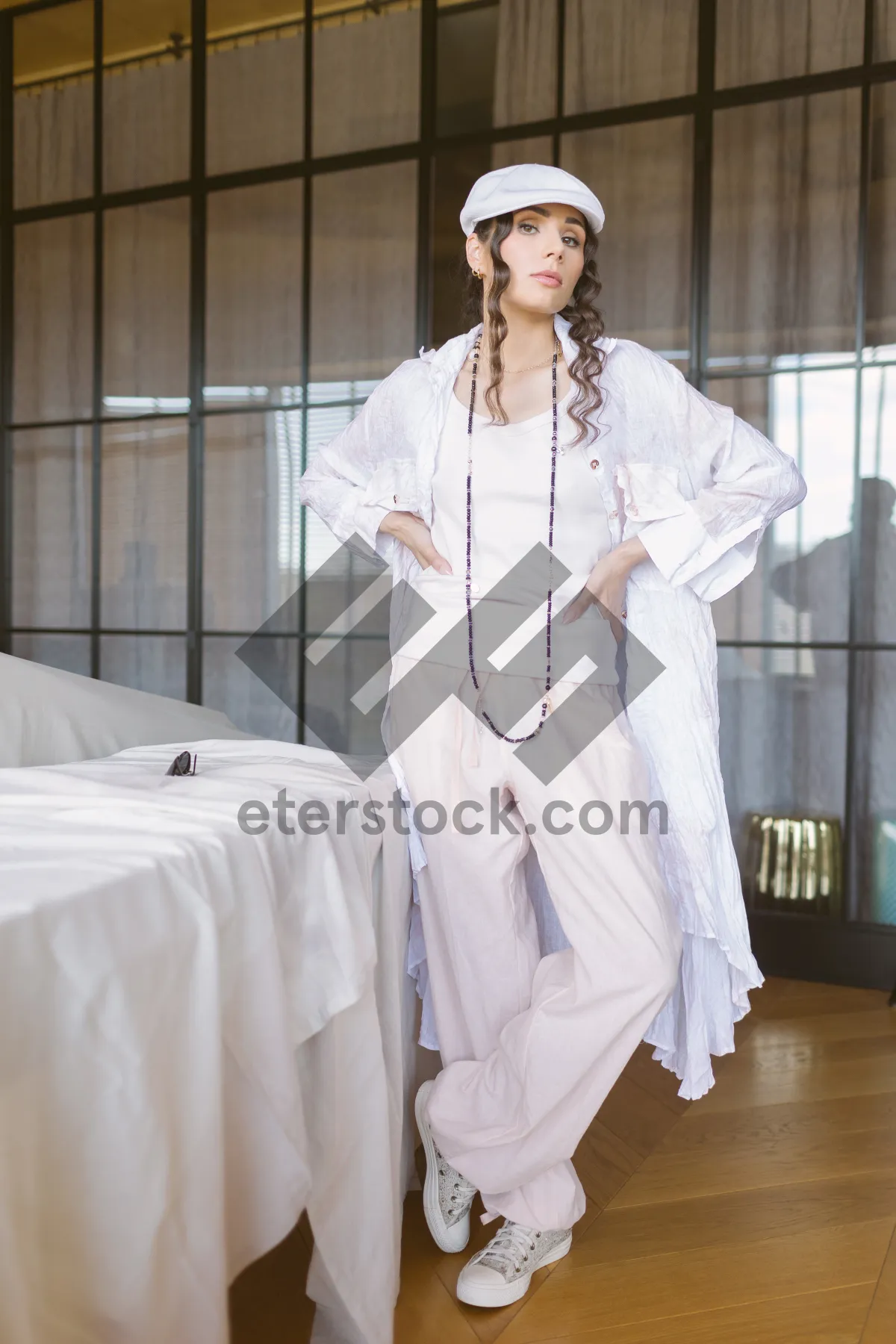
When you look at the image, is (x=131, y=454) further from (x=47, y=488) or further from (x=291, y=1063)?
(x=291, y=1063)

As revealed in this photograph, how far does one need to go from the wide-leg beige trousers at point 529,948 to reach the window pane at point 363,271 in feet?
6.66

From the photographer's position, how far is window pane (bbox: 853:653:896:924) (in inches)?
114

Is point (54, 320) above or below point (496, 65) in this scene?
below

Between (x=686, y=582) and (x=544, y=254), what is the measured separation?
1.68ft

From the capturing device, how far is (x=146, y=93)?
364 centimetres

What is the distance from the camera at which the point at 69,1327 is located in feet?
2.87

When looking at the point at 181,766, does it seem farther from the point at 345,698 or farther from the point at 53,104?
the point at 53,104

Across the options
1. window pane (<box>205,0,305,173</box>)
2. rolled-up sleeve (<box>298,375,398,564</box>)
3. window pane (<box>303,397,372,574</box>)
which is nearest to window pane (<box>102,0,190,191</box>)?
window pane (<box>205,0,305,173</box>)

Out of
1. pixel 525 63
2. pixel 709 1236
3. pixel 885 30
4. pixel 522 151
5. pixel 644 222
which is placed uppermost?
pixel 525 63

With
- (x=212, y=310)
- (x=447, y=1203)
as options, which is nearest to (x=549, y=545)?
(x=447, y=1203)

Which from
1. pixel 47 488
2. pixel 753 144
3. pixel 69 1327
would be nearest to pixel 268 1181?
pixel 69 1327

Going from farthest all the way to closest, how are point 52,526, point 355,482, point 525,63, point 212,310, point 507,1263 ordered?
point 52,526
point 212,310
point 525,63
point 355,482
point 507,1263

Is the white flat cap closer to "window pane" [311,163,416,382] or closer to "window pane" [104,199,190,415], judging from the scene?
"window pane" [311,163,416,382]

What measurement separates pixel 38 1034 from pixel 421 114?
3.02 meters
